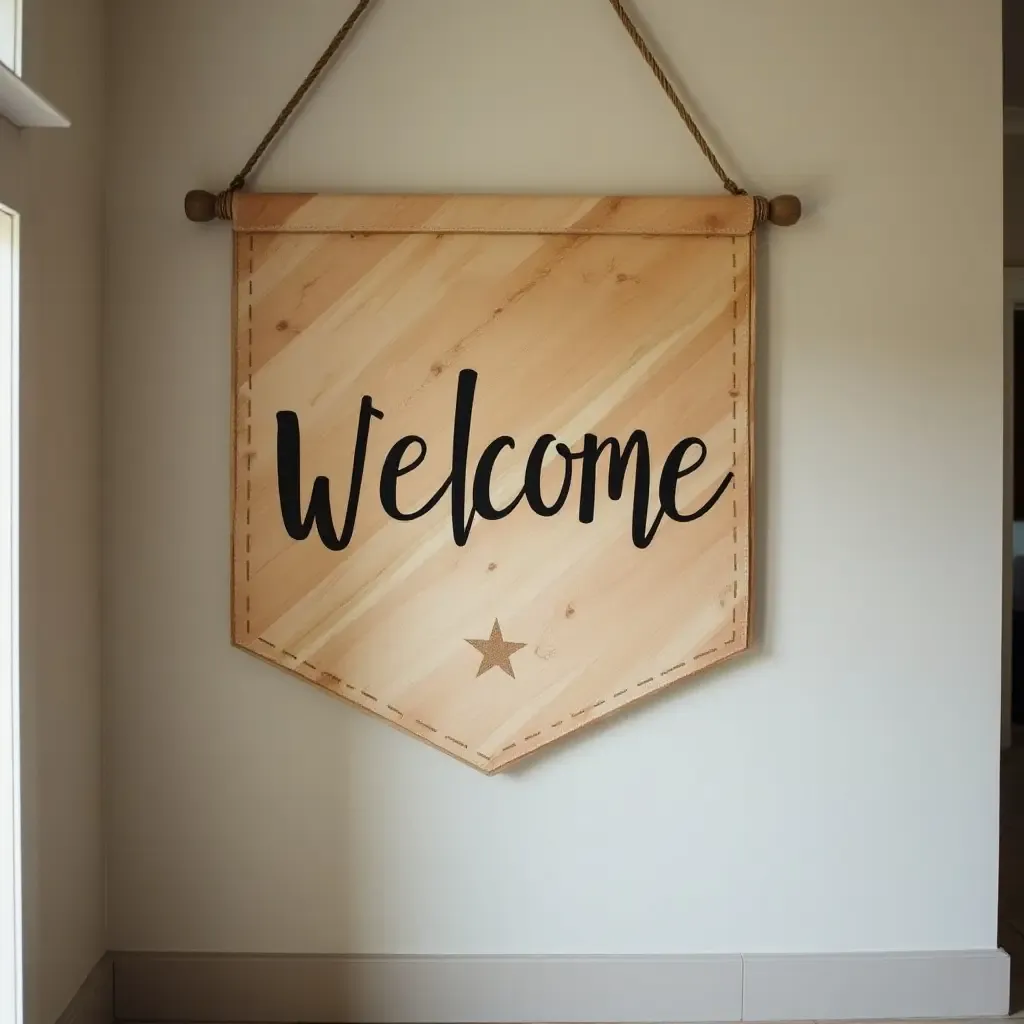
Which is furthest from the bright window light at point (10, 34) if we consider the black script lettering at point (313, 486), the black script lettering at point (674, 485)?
the black script lettering at point (674, 485)

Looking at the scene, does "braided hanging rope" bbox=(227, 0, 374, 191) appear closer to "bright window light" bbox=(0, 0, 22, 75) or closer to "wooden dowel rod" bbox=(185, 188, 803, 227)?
"wooden dowel rod" bbox=(185, 188, 803, 227)

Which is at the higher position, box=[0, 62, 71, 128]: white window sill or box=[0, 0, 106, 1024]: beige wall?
box=[0, 62, 71, 128]: white window sill

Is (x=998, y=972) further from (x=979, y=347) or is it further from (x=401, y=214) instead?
(x=401, y=214)

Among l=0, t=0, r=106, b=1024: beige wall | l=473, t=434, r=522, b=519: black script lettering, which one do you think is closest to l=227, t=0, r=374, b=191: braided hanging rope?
l=0, t=0, r=106, b=1024: beige wall

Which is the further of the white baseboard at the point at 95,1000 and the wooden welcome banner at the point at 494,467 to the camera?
the wooden welcome banner at the point at 494,467

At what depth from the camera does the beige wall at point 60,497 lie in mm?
1534

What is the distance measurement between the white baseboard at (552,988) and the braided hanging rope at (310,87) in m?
1.48

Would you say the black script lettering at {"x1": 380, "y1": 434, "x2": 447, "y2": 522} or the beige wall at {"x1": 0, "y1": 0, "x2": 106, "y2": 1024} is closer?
the beige wall at {"x1": 0, "y1": 0, "x2": 106, "y2": 1024}

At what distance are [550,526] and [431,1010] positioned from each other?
100 cm

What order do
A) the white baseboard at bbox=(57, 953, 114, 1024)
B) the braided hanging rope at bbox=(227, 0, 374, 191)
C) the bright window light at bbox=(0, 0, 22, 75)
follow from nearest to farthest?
the bright window light at bbox=(0, 0, 22, 75) < the white baseboard at bbox=(57, 953, 114, 1024) < the braided hanging rope at bbox=(227, 0, 374, 191)

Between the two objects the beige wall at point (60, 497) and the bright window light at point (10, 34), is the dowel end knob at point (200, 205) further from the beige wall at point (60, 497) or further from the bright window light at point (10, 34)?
the bright window light at point (10, 34)

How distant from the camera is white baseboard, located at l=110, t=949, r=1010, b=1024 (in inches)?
73.6

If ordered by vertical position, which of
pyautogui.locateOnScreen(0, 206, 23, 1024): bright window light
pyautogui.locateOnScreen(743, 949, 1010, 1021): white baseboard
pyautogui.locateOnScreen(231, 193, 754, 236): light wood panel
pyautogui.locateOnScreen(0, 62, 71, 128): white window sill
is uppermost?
pyautogui.locateOnScreen(0, 62, 71, 128): white window sill

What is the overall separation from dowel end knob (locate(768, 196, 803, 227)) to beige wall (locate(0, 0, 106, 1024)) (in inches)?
51.7
